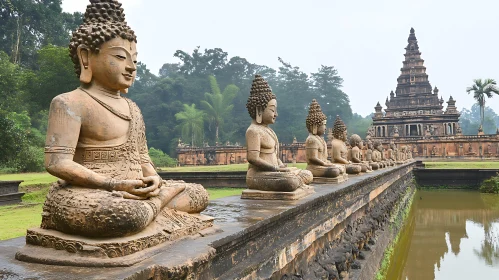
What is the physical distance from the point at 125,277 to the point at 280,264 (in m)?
1.97

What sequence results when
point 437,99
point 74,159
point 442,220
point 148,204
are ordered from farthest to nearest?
point 437,99 → point 442,220 → point 74,159 → point 148,204

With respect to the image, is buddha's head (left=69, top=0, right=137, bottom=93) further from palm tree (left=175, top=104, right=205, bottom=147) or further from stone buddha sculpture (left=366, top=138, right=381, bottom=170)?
palm tree (left=175, top=104, right=205, bottom=147)

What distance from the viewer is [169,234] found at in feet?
8.75

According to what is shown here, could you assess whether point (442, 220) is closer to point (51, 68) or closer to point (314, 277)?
point (314, 277)

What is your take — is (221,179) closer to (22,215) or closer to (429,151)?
(22,215)

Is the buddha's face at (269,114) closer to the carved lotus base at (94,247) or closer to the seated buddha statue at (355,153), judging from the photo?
the carved lotus base at (94,247)

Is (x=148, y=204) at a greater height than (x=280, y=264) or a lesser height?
greater

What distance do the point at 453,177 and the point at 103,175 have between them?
2211cm

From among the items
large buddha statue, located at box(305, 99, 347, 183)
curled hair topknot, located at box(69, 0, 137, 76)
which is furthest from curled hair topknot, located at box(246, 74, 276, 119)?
curled hair topknot, located at box(69, 0, 137, 76)

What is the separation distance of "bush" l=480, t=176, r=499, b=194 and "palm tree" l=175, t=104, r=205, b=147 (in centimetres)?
3139

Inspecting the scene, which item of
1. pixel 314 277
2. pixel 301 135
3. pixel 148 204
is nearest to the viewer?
pixel 148 204

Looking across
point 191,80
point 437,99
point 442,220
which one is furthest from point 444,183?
point 191,80

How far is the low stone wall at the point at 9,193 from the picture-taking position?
9.16m

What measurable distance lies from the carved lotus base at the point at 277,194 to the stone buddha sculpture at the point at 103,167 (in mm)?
1969
